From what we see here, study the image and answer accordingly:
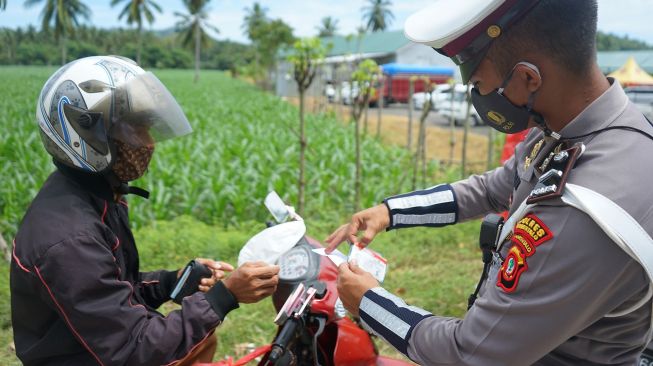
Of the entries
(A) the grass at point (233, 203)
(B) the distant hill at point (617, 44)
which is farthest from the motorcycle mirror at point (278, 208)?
(B) the distant hill at point (617, 44)

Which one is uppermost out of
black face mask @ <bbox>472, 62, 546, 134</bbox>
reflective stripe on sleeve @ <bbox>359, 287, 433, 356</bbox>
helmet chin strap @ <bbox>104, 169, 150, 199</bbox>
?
black face mask @ <bbox>472, 62, 546, 134</bbox>

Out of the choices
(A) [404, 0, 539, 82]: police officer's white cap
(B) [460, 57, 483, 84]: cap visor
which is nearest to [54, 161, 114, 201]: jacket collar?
(A) [404, 0, 539, 82]: police officer's white cap

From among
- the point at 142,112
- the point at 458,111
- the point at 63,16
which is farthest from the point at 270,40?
the point at 142,112

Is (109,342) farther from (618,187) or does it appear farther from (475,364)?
(618,187)

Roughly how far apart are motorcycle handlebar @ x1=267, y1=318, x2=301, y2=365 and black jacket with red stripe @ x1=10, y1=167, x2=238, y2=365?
25 cm

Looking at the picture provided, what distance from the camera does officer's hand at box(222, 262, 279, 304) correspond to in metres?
1.87

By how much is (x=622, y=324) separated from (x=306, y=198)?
633 centimetres

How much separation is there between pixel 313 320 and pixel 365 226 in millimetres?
488

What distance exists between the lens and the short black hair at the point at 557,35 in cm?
142

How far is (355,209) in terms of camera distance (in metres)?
7.38

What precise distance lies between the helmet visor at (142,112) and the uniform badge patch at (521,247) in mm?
1409

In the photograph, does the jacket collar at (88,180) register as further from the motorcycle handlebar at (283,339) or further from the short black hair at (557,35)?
the short black hair at (557,35)

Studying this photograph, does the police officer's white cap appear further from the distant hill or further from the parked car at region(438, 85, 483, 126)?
the distant hill

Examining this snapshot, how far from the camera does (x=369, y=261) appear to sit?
196 centimetres
